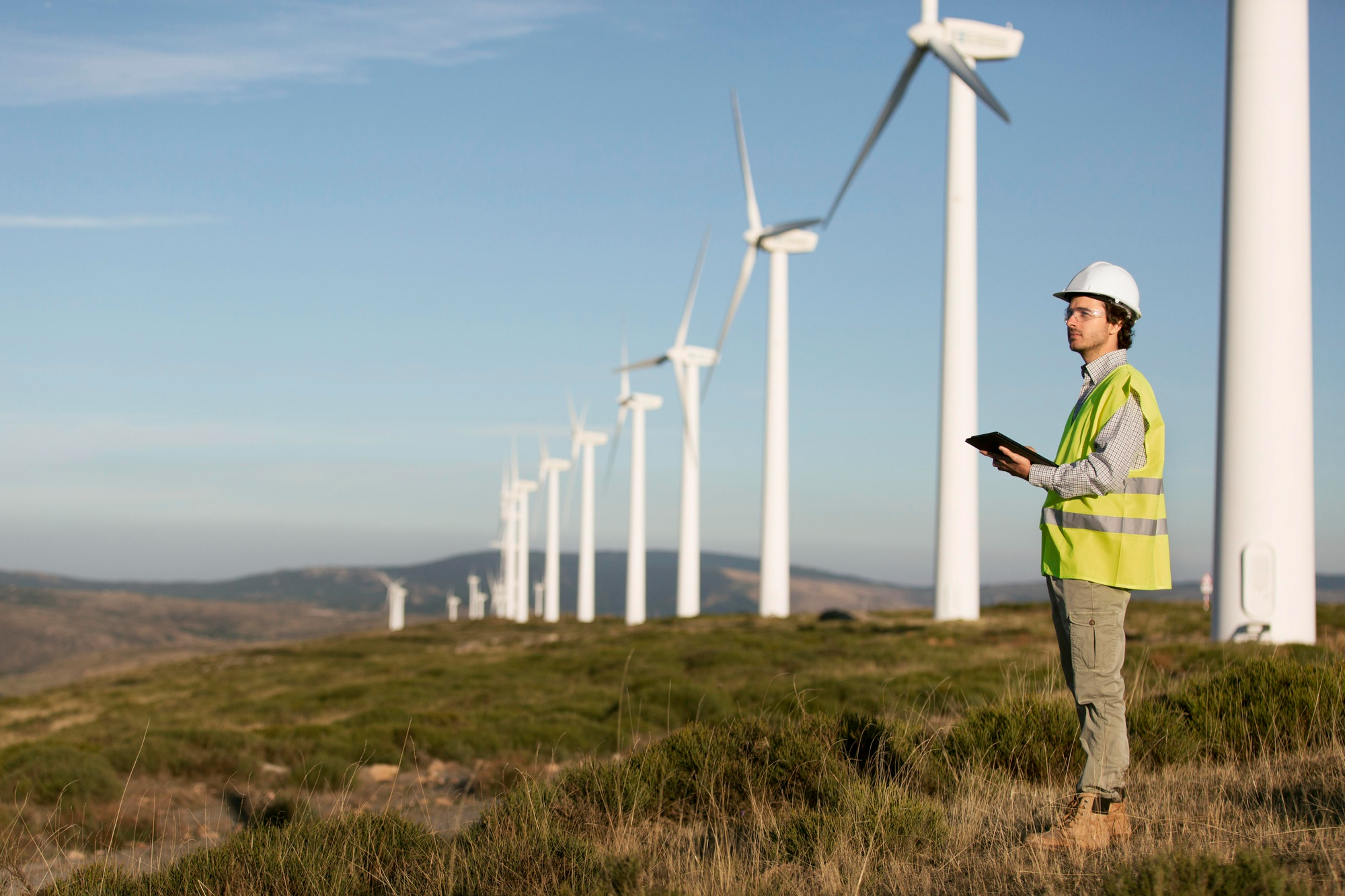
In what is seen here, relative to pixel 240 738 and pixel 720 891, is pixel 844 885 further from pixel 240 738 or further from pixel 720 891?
pixel 240 738

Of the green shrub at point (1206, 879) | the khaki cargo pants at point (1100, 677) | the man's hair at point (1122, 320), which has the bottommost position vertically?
the green shrub at point (1206, 879)

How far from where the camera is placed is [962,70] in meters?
33.5

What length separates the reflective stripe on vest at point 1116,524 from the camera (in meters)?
6.00

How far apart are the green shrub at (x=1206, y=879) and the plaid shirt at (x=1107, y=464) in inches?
73.8

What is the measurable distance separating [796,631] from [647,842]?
3601cm

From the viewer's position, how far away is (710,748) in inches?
379

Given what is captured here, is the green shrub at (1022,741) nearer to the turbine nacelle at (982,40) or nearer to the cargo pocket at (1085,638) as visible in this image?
the cargo pocket at (1085,638)

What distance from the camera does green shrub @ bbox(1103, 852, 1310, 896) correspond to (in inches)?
180

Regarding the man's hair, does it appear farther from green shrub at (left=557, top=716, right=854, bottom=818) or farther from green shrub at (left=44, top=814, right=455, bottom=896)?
green shrub at (left=44, top=814, right=455, bottom=896)

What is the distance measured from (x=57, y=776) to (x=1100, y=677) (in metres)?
16.3

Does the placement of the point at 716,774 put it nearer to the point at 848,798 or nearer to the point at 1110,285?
the point at 848,798

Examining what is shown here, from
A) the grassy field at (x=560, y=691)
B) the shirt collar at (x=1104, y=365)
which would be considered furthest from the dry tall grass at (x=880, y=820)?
the shirt collar at (x=1104, y=365)

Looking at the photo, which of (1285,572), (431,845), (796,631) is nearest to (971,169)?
(796,631)

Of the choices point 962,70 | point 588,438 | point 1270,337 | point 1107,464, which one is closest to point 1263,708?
point 1107,464
